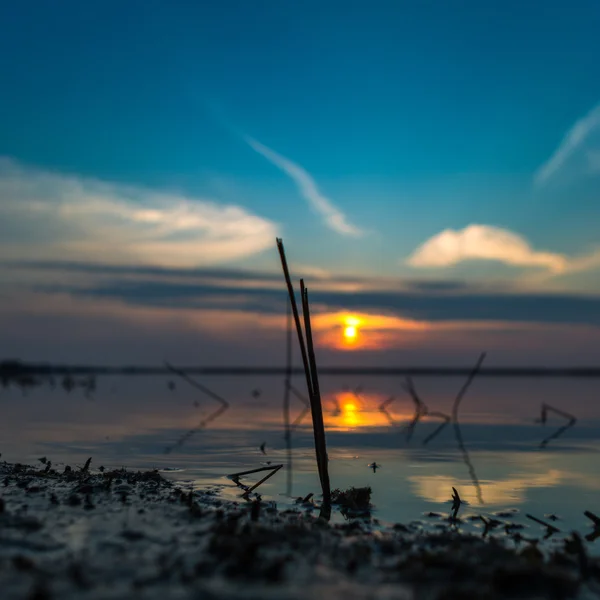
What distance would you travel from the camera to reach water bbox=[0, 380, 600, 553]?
1357 cm

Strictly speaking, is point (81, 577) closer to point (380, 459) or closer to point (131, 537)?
point (131, 537)

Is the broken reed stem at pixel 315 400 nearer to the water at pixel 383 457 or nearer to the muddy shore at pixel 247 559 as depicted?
the water at pixel 383 457

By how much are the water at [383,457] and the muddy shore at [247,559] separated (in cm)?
244

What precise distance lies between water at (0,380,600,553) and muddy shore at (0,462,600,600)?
8.00 ft

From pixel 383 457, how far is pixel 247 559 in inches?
578

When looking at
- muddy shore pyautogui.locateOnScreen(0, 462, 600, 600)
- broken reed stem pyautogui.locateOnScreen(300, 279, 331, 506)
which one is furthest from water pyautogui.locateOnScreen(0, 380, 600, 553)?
muddy shore pyautogui.locateOnScreen(0, 462, 600, 600)

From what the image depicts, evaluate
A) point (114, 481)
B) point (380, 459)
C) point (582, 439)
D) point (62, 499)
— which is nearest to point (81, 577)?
point (62, 499)

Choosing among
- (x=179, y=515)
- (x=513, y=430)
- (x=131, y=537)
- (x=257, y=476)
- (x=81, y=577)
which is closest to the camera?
(x=81, y=577)

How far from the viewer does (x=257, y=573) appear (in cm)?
716

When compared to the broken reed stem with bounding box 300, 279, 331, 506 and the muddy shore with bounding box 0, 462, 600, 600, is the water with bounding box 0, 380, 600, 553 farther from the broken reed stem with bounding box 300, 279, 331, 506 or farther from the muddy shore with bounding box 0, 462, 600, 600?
the muddy shore with bounding box 0, 462, 600, 600

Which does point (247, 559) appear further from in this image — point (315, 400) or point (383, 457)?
point (383, 457)

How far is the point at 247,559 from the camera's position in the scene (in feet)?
24.1

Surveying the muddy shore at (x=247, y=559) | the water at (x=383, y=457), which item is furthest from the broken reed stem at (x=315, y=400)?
the muddy shore at (x=247, y=559)

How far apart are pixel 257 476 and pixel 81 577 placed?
10463 mm
